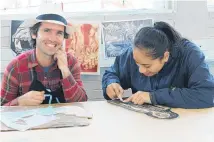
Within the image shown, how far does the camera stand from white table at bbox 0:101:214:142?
926 mm

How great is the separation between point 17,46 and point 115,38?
62 cm

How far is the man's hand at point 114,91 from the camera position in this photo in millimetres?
1391

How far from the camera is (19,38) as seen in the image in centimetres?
183

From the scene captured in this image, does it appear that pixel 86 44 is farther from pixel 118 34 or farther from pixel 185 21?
pixel 185 21

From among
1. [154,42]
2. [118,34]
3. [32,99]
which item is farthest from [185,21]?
[32,99]

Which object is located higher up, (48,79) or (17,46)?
(17,46)

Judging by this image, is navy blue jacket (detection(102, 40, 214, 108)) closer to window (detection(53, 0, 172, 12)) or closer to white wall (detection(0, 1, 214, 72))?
white wall (detection(0, 1, 214, 72))

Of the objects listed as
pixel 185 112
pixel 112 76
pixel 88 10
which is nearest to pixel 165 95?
pixel 185 112

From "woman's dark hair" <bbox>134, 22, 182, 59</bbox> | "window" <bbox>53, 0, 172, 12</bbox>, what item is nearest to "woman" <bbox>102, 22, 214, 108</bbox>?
"woman's dark hair" <bbox>134, 22, 182, 59</bbox>

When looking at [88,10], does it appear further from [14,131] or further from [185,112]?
[14,131]

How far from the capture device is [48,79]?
4.89ft

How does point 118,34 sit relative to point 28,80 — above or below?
above

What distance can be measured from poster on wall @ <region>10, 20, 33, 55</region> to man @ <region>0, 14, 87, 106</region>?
12.4 inches

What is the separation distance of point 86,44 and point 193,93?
83 cm
